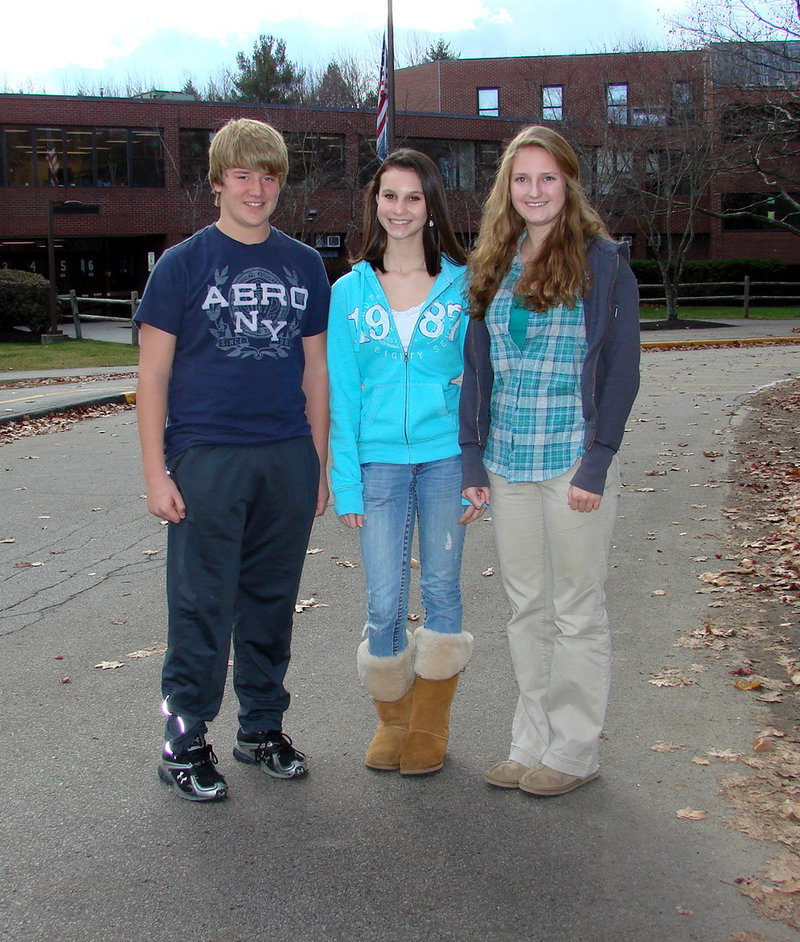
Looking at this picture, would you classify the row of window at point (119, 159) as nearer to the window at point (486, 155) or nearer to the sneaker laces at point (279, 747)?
the window at point (486, 155)

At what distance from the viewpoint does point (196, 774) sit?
3527mm

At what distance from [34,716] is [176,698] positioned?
3.43 feet

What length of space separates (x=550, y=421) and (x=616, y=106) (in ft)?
107

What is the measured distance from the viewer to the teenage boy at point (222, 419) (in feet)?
11.3

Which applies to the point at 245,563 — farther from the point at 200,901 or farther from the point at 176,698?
the point at 200,901

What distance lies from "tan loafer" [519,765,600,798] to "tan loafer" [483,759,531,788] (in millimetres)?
42

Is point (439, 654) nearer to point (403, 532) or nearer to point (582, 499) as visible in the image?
point (403, 532)

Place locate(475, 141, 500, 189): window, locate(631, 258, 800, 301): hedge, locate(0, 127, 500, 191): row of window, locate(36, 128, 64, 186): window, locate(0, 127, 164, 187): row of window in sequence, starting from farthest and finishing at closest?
1. locate(631, 258, 800, 301): hedge
2. locate(475, 141, 500, 189): window
3. locate(36, 128, 64, 186): window
4. locate(0, 127, 164, 187): row of window
5. locate(0, 127, 500, 191): row of window

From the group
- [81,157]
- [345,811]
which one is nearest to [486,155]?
[81,157]

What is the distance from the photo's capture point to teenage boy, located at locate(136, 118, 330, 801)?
11.3ft

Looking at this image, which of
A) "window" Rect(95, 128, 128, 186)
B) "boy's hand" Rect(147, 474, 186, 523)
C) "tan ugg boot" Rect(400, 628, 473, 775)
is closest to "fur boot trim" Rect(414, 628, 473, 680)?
"tan ugg boot" Rect(400, 628, 473, 775)

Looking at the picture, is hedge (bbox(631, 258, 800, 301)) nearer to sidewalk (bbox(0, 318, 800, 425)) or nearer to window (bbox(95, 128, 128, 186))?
sidewalk (bbox(0, 318, 800, 425))

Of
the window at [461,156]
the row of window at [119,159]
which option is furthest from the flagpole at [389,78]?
the window at [461,156]

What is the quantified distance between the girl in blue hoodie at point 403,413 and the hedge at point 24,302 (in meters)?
26.5
